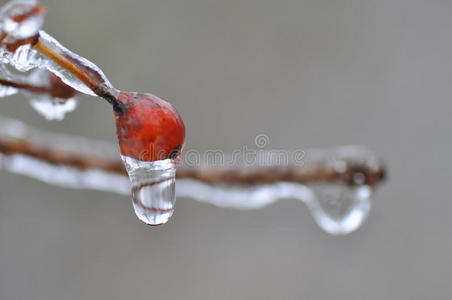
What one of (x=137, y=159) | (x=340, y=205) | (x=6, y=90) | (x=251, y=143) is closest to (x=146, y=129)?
(x=137, y=159)

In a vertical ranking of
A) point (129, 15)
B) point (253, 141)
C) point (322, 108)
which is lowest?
point (253, 141)

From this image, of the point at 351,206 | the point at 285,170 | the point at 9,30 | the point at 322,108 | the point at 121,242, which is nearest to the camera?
the point at 9,30

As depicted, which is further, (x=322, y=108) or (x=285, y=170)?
(x=322, y=108)

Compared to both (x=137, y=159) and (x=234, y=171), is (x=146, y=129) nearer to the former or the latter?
(x=137, y=159)

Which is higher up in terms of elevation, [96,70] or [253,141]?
[253,141]

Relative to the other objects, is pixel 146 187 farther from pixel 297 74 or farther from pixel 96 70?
pixel 297 74

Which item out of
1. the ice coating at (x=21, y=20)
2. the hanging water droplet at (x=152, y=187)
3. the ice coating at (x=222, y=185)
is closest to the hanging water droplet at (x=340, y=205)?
the ice coating at (x=222, y=185)

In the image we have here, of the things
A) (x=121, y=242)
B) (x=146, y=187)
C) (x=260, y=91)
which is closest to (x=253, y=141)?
(x=260, y=91)

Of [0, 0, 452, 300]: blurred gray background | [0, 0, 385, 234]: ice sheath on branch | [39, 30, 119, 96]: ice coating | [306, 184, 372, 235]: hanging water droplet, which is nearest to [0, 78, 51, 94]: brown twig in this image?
[0, 0, 385, 234]: ice sheath on branch
